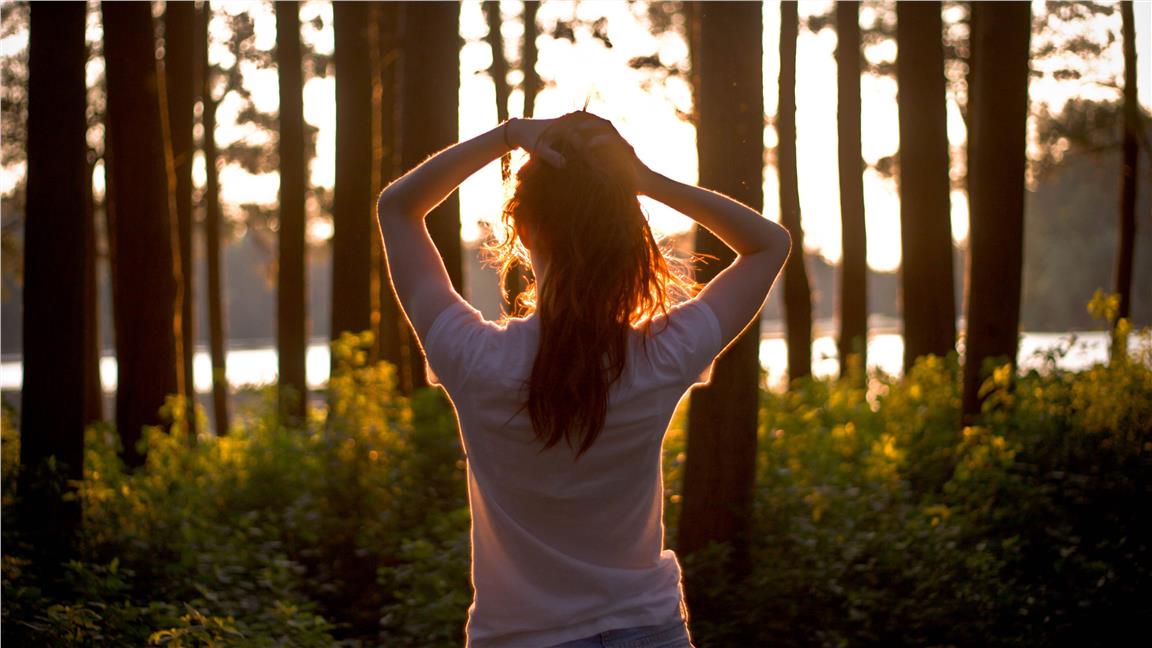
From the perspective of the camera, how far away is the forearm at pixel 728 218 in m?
2.31

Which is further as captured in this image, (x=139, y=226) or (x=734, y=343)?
(x=139, y=226)

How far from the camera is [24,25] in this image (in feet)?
64.0

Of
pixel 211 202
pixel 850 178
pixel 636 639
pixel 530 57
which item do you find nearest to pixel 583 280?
pixel 636 639

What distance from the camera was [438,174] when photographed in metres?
2.28

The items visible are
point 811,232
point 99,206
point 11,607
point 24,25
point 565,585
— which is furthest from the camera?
point 811,232

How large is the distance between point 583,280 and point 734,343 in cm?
530

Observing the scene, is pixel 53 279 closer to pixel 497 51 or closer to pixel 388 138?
pixel 388 138

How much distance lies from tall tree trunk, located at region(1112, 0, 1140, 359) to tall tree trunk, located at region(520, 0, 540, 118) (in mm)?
10430

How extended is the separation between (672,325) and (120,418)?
35.5 feet

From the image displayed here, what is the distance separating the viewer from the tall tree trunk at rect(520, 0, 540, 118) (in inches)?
858

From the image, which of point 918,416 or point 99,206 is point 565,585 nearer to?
point 918,416

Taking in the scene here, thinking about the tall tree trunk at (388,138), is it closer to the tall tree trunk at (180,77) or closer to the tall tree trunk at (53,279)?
the tall tree trunk at (180,77)

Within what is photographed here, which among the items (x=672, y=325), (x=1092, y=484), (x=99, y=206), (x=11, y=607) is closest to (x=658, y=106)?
(x=99, y=206)

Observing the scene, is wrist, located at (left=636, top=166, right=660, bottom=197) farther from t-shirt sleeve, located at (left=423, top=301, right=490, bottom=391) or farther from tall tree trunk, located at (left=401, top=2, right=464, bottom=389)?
tall tree trunk, located at (left=401, top=2, right=464, bottom=389)
